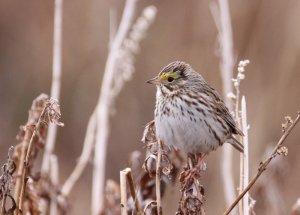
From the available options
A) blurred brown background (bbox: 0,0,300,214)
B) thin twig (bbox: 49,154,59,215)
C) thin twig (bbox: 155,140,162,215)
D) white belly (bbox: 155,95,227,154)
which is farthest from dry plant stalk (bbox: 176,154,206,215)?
blurred brown background (bbox: 0,0,300,214)

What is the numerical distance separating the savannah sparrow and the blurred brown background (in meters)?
1.99

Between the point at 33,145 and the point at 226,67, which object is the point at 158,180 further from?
the point at 226,67

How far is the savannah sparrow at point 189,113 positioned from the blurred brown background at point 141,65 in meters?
1.99

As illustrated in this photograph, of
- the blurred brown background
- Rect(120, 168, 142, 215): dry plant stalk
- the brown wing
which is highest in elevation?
the blurred brown background

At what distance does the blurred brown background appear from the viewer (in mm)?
6277

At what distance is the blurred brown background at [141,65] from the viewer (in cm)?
628

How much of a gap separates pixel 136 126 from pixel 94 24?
40.6 inches

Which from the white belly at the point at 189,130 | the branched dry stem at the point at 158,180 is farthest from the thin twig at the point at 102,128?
the branched dry stem at the point at 158,180

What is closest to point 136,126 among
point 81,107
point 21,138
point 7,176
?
point 81,107

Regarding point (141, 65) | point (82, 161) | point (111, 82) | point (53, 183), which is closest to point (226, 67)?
point (111, 82)

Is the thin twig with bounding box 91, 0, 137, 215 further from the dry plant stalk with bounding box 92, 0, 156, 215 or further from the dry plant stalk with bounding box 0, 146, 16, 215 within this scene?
the dry plant stalk with bounding box 0, 146, 16, 215

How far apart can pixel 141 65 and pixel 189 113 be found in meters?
3.41

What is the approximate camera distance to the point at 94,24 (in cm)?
704

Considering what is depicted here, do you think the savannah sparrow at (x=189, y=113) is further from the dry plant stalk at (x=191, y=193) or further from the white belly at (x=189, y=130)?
the dry plant stalk at (x=191, y=193)
